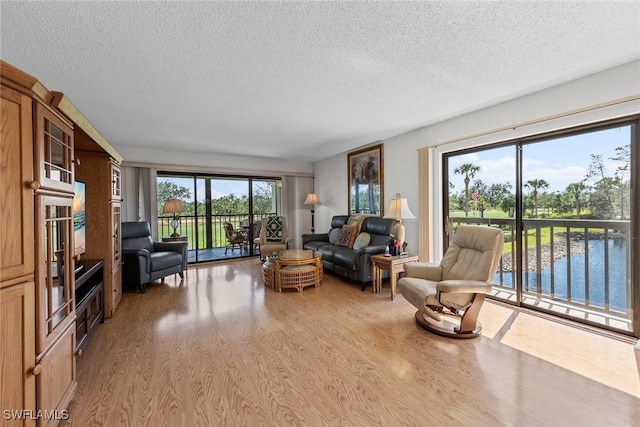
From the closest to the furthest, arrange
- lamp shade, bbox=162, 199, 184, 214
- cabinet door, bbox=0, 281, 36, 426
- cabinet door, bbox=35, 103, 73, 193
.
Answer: cabinet door, bbox=0, 281, 36, 426 < cabinet door, bbox=35, 103, 73, 193 < lamp shade, bbox=162, 199, 184, 214

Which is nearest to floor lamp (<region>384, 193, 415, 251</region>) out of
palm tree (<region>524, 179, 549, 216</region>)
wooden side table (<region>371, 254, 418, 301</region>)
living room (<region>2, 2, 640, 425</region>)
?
wooden side table (<region>371, 254, 418, 301</region>)

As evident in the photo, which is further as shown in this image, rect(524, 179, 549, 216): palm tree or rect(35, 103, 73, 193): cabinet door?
rect(524, 179, 549, 216): palm tree

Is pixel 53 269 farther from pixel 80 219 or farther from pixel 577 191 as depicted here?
pixel 577 191

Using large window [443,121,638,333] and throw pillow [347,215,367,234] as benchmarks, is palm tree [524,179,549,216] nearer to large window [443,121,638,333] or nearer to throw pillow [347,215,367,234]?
large window [443,121,638,333]

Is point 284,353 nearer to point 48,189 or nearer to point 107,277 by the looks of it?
point 48,189

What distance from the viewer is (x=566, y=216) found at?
2844 millimetres

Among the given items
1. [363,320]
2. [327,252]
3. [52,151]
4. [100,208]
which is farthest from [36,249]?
[327,252]

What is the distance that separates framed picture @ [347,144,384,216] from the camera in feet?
16.2

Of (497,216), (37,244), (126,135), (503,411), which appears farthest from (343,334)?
(126,135)

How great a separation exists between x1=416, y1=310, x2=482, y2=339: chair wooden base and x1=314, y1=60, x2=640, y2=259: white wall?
139cm

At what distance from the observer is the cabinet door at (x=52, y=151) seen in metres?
1.25

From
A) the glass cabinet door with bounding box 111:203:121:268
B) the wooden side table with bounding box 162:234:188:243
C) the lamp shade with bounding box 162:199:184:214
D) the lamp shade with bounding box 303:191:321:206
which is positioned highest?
the lamp shade with bounding box 303:191:321:206

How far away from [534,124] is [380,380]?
3019 mm

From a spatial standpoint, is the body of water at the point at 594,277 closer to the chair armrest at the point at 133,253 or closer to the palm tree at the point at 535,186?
the palm tree at the point at 535,186
